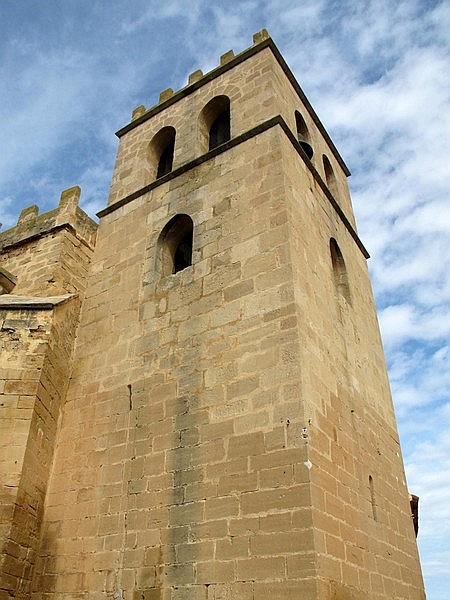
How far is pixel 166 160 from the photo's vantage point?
986 centimetres

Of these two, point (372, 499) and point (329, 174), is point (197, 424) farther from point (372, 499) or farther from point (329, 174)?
point (329, 174)

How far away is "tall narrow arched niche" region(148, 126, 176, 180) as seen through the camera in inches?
380

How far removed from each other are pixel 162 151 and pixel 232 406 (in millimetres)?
6249

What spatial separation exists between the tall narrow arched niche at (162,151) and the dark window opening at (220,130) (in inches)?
34.3

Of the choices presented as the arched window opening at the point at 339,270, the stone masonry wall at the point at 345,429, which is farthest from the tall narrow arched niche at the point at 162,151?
the arched window opening at the point at 339,270

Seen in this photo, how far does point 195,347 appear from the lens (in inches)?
234

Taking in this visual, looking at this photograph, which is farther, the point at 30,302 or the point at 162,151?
the point at 162,151

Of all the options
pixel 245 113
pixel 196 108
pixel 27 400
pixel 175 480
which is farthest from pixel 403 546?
pixel 196 108

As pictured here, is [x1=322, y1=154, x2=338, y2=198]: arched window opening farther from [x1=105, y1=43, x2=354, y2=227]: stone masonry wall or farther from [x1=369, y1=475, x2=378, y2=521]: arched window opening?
[x1=369, y1=475, x2=378, y2=521]: arched window opening

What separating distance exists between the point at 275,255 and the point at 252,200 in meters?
1.10

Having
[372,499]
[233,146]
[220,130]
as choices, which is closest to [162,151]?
[220,130]

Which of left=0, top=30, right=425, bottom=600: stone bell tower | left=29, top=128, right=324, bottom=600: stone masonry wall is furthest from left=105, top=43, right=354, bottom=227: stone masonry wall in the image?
left=29, top=128, right=324, bottom=600: stone masonry wall

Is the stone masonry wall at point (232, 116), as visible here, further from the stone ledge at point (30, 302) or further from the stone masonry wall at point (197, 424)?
the stone ledge at point (30, 302)

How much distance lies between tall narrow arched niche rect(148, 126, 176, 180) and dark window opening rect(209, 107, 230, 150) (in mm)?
872
